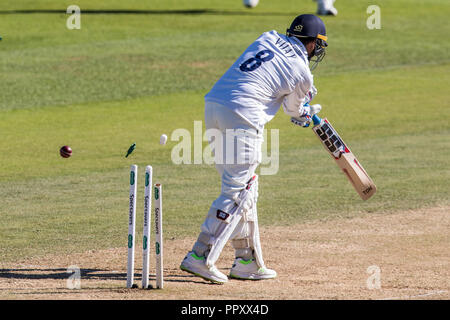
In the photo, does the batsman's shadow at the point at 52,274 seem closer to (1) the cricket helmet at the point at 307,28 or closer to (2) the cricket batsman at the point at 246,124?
(2) the cricket batsman at the point at 246,124

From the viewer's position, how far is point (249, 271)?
27.6ft

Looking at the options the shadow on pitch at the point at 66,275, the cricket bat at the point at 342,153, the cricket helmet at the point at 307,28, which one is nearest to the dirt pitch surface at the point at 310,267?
the shadow on pitch at the point at 66,275

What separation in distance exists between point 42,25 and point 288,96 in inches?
957

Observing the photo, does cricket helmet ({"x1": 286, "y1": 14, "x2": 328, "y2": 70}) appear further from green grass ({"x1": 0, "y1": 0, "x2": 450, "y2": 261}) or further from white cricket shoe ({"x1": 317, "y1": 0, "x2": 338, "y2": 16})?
white cricket shoe ({"x1": 317, "y1": 0, "x2": 338, "y2": 16})

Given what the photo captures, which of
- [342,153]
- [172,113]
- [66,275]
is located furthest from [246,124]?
[172,113]

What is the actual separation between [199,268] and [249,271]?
644 mm

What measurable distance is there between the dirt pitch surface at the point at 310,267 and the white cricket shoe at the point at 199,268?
10 cm

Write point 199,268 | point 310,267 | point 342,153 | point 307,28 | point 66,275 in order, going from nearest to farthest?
point 199,268, point 307,28, point 66,275, point 310,267, point 342,153

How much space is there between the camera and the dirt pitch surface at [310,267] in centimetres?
766

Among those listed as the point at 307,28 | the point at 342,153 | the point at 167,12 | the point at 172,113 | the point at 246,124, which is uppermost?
the point at 167,12

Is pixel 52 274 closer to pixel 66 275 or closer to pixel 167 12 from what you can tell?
pixel 66 275

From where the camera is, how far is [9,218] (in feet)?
36.9

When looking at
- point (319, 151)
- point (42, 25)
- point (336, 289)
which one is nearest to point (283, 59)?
point (336, 289)

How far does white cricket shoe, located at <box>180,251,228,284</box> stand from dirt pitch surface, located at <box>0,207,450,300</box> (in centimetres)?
10
